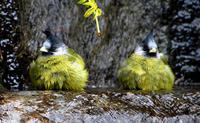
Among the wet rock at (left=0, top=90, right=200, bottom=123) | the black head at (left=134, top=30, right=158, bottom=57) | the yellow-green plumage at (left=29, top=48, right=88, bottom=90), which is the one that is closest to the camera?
the wet rock at (left=0, top=90, right=200, bottom=123)

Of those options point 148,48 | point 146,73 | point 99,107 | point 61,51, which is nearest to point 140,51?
point 148,48

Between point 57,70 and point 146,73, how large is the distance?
1316 mm

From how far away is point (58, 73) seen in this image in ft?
13.2

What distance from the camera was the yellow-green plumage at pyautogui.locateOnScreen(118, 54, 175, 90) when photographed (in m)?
4.31

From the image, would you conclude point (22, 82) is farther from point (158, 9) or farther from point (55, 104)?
point (158, 9)

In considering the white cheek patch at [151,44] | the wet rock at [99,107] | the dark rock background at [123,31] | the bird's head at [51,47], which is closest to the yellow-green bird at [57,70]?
the bird's head at [51,47]

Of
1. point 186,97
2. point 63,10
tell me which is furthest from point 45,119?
point 63,10

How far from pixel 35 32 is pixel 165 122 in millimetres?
2895

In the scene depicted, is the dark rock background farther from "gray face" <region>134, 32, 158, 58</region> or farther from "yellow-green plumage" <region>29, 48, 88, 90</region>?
"gray face" <region>134, 32, 158, 58</region>

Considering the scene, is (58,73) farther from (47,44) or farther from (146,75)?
(146,75)

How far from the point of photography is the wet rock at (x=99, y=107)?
2.75 meters

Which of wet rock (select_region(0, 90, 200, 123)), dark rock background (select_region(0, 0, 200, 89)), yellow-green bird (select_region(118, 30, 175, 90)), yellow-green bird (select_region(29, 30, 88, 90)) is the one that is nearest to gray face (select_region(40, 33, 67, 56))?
yellow-green bird (select_region(29, 30, 88, 90))

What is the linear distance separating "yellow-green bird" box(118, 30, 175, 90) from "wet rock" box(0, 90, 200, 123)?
0.94 meters

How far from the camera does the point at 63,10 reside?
5.20 metres
